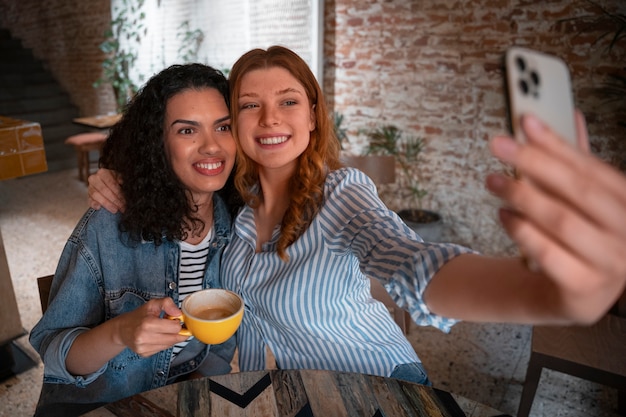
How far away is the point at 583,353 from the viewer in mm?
1774

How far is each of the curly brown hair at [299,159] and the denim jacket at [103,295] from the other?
0.80 feet

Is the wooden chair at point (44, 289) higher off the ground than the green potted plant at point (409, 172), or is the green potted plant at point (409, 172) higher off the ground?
the wooden chair at point (44, 289)

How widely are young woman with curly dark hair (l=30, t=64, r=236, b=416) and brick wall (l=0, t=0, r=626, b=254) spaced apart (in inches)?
112

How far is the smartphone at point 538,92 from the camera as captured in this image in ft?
1.54

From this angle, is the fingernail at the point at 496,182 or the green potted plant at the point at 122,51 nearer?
the fingernail at the point at 496,182

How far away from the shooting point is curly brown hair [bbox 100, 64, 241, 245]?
1386 millimetres

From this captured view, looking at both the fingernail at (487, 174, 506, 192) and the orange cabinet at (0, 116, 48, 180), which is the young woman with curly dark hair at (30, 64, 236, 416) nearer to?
the fingernail at (487, 174, 506, 192)

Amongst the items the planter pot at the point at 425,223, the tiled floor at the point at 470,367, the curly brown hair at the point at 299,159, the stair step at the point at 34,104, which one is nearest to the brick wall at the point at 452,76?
the planter pot at the point at 425,223

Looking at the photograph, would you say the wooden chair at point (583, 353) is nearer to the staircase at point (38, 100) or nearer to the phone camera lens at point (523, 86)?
the phone camera lens at point (523, 86)

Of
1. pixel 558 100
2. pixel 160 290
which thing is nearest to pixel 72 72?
pixel 160 290

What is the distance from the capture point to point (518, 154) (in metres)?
0.45

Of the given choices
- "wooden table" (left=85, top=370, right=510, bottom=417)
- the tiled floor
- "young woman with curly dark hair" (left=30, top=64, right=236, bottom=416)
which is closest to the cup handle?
"wooden table" (left=85, top=370, right=510, bottom=417)

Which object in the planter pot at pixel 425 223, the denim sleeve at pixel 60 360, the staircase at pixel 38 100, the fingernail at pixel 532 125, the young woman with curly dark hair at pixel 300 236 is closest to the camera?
the fingernail at pixel 532 125

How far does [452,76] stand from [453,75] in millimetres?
11
